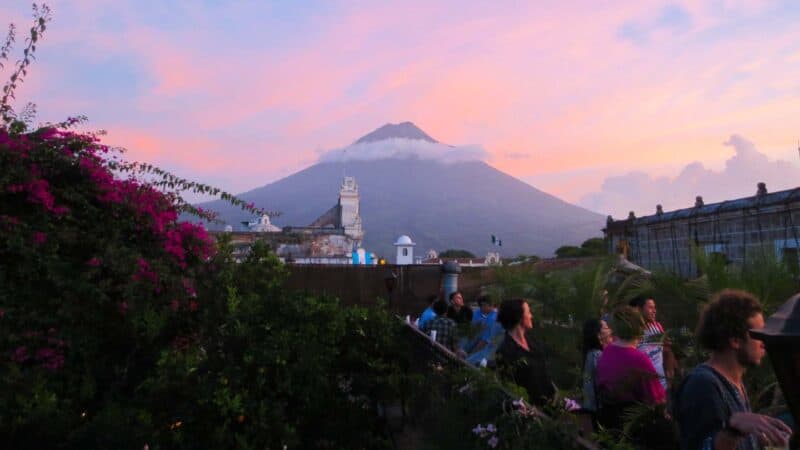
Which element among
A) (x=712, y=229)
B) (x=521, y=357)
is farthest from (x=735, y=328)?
(x=712, y=229)

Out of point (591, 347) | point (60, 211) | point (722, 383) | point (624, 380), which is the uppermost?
point (60, 211)

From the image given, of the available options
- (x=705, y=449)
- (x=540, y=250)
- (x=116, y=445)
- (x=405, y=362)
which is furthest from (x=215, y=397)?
(x=540, y=250)

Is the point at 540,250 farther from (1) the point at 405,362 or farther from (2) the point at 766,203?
(1) the point at 405,362

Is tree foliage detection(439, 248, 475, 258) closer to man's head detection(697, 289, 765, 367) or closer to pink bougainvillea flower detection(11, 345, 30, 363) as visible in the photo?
pink bougainvillea flower detection(11, 345, 30, 363)

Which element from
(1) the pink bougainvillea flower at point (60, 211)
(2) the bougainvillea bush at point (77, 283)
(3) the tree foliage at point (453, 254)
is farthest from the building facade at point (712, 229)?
(3) the tree foliage at point (453, 254)

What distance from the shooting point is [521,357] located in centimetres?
442

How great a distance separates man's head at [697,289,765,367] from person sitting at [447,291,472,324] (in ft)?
21.0

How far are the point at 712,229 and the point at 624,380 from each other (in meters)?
13.3

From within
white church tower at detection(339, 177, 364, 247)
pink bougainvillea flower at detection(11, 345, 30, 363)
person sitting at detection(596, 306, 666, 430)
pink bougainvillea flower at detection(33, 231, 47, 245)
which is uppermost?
white church tower at detection(339, 177, 364, 247)

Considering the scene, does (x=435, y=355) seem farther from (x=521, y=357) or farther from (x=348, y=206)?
(x=348, y=206)

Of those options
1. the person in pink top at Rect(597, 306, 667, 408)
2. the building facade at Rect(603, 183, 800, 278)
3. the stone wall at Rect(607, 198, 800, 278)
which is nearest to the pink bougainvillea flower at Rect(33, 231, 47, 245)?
the person in pink top at Rect(597, 306, 667, 408)

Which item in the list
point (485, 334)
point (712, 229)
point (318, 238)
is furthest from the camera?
point (318, 238)

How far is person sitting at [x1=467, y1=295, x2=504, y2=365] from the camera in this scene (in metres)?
5.86

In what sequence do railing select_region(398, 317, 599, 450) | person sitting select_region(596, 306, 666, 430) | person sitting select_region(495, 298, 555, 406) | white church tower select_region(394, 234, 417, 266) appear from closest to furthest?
1. railing select_region(398, 317, 599, 450)
2. person sitting select_region(596, 306, 666, 430)
3. person sitting select_region(495, 298, 555, 406)
4. white church tower select_region(394, 234, 417, 266)
